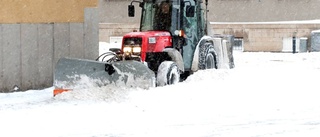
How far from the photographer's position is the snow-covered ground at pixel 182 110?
12.2 m

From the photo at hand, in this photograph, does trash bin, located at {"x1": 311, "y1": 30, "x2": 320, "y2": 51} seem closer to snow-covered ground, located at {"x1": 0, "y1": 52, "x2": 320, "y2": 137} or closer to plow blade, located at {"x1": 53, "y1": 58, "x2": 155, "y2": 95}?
snow-covered ground, located at {"x1": 0, "y1": 52, "x2": 320, "y2": 137}

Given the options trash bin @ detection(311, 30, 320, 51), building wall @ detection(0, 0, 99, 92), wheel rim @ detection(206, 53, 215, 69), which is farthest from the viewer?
trash bin @ detection(311, 30, 320, 51)

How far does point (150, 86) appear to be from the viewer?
16109mm

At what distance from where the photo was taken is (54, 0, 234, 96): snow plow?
53.9 ft

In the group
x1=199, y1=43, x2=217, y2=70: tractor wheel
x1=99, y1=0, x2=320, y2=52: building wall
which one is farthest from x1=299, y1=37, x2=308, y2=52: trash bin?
x1=199, y1=43, x2=217, y2=70: tractor wheel

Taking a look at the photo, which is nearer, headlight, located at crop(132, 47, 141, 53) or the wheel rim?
headlight, located at crop(132, 47, 141, 53)

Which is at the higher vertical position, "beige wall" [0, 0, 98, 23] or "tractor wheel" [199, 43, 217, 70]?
"beige wall" [0, 0, 98, 23]

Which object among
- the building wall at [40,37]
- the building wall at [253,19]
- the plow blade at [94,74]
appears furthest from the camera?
the building wall at [253,19]

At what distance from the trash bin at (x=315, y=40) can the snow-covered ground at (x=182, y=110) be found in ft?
33.5

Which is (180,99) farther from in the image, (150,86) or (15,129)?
(15,129)

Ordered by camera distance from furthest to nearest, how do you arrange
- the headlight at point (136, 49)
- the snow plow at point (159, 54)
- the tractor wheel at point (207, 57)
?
the tractor wheel at point (207, 57), the headlight at point (136, 49), the snow plow at point (159, 54)

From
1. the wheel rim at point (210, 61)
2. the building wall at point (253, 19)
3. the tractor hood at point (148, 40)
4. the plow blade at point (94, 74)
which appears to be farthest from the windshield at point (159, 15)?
the building wall at point (253, 19)

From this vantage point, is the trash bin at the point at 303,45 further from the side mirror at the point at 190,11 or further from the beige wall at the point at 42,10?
the side mirror at the point at 190,11

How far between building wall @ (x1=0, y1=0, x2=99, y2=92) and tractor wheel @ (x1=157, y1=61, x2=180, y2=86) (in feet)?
10.7
